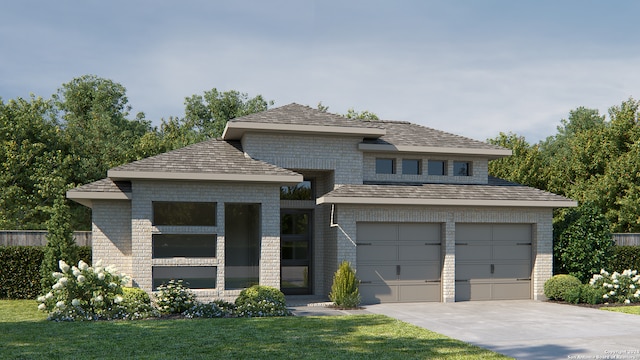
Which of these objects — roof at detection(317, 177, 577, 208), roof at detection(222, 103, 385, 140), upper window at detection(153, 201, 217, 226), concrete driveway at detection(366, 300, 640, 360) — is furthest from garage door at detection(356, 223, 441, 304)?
upper window at detection(153, 201, 217, 226)

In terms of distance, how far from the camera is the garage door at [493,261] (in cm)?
2145

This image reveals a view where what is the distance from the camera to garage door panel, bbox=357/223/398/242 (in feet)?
67.4

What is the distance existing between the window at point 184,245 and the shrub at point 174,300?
1251mm

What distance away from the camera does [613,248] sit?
2364 centimetres

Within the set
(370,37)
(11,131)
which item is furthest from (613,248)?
(11,131)

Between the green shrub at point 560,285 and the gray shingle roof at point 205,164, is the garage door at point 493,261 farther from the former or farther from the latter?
the gray shingle roof at point 205,164

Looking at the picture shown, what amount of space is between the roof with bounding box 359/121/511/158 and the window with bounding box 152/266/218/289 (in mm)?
6666

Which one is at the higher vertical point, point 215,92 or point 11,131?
point 215,92

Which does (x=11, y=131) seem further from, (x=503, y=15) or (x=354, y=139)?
(x=503, y=15)

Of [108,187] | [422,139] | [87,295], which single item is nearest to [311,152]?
[422,139]

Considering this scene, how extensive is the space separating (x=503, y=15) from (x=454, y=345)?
371 inches

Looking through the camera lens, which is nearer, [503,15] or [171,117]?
[503,15]

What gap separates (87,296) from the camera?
54.4ft

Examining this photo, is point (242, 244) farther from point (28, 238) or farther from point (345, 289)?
point (28, 238)
